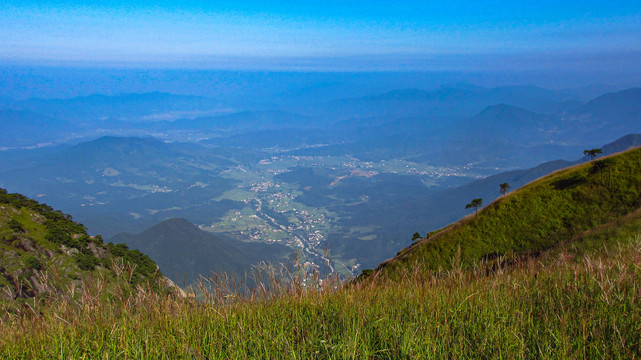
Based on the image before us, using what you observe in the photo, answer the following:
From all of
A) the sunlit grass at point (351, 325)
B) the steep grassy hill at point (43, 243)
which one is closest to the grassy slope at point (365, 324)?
the sunlit grass at point (351, 325)

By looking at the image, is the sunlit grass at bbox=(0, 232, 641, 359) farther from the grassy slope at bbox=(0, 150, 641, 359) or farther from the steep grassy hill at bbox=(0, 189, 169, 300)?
the steep grassy hill at bbox=(0, 189, 169, 300)

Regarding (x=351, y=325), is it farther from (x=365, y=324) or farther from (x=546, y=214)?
(x=546, y=214)

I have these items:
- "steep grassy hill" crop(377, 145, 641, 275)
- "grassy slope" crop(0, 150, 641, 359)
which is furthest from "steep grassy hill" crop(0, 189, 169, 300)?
"grassy slope" crop(0, 150, 641, 359)

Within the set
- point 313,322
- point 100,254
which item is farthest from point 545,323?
point 100,254

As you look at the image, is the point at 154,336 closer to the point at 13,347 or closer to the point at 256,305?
the point at 256,305

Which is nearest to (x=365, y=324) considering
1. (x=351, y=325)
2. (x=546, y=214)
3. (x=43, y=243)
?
(x=351, y=325)

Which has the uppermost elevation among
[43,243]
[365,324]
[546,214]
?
[365,324]

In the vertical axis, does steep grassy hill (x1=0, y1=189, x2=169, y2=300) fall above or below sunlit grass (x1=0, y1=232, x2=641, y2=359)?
below

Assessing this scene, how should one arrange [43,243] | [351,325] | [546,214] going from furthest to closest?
[43,243], [546,214], [351,325]

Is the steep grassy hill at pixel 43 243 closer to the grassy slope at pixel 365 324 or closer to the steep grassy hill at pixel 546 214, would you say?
the steep grassy hill at pixel 546 214
